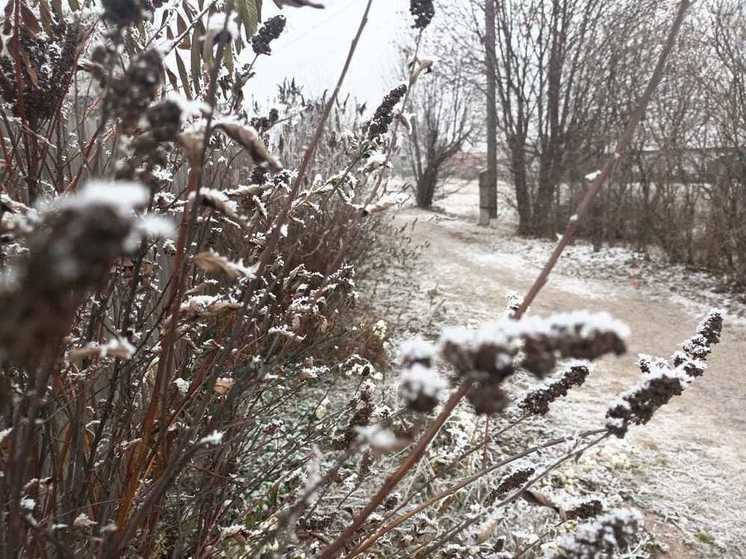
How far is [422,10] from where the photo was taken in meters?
1.19

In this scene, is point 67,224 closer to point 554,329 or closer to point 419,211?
point 554,329

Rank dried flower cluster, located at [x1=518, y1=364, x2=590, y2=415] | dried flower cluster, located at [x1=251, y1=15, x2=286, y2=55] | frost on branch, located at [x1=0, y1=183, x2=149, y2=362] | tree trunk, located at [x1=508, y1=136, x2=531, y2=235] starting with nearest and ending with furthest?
1. frost on branch, located at [x1=0, y1=183, x2=149, y2=362]
2. dried flower cluster, located at [x1=518, y1=364, x2=590, y2=415]
3. dried flower cluster, located at [x1=251, y1=15, x2=286, y2=55]
4. tree trunk, located at [x1=508, y1=136, x2=531, y2=235]

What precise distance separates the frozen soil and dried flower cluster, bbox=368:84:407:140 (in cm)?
204

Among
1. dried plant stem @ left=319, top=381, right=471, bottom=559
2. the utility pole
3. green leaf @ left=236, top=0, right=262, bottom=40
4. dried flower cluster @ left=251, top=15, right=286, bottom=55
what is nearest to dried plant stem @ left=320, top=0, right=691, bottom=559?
dried plant stem @ left=319, top=381, right=471, bottom=559

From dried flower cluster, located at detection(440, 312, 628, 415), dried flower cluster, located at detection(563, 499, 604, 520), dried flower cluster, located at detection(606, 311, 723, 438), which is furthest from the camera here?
dried flower cluster, located at detection(563, 499, 604, 520)

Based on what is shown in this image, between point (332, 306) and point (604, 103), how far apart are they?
7.78 m

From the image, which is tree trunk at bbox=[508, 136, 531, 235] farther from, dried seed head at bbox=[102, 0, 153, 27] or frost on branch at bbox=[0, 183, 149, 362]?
frost on branch at bbox=[0, 183, 149, 362]

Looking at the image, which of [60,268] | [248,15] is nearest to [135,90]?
[60,268]

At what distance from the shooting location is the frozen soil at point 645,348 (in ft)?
7.86

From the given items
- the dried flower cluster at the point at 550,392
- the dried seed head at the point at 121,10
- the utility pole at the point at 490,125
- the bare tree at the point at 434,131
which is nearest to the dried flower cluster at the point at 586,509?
the dried flower cluster at the point at 550,392

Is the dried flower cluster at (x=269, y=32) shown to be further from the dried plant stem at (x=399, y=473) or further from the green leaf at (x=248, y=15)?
the dried plant stem at (x=399, y=473)

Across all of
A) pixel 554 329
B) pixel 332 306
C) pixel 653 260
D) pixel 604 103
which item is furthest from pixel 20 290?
pixel 604 103

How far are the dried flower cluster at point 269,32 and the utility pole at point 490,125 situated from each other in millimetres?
9838

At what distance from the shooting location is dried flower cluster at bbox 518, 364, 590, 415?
1.01m
